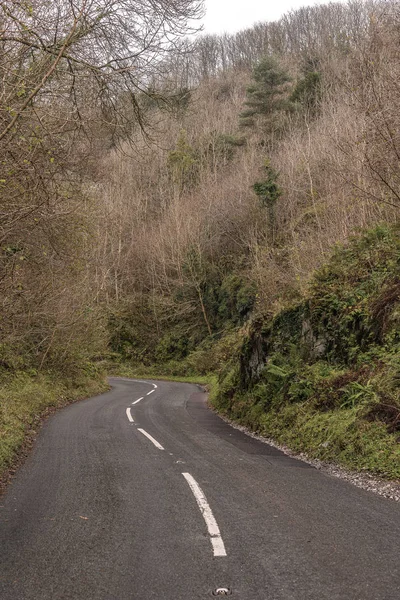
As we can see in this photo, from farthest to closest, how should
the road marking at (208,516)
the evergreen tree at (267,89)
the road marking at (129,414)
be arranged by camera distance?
the evergreen tree at (267,89) → the road marking at (129,414) → the road marking at (208,516)

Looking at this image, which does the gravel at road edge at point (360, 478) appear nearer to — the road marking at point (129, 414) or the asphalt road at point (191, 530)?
the asphalt road at point (191, 530)

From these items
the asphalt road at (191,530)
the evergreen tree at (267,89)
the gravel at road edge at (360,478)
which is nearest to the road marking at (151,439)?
the asphalt road at (191,530)

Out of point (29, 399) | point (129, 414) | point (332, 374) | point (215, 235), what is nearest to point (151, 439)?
point (332, 374)

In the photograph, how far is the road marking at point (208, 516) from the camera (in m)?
4.85

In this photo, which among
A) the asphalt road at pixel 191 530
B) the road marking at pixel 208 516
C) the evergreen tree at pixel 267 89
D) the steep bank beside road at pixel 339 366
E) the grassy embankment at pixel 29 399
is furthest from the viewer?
the evergreen tree at pixel 267 89

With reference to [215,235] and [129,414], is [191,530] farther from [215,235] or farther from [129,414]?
[215,235]

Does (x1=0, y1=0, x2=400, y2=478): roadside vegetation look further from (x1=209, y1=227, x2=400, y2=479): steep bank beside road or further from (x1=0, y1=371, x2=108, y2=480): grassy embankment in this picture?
(x1=0, y1=371, x2=108, y2=480): grassy embankment

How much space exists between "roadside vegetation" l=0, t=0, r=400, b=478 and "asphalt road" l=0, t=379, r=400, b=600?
188 centimetres

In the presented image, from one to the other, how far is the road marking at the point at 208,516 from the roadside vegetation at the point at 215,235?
2.57m

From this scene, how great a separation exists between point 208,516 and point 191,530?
48cm

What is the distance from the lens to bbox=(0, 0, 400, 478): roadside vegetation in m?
6.79

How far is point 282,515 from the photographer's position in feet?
19.0

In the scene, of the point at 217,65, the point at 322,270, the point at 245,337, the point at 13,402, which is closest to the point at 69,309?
the point at 13,402

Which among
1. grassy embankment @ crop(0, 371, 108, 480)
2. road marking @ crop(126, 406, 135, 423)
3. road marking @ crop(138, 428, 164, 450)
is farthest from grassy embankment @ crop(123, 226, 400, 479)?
grassy embankment @ crop(0, 371, 108, 480)
